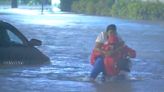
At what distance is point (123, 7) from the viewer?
5372 cm

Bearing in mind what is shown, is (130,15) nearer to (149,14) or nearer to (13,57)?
(149,14)

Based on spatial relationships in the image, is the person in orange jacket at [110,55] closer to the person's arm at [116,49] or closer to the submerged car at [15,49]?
the person's arm at [116,49]

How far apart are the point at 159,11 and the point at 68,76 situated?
3559 centimetres

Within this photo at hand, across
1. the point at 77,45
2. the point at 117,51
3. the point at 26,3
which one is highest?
the point at 117,51

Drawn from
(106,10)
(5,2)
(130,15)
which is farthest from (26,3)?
(130,15)

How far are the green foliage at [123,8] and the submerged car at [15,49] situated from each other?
33800mm

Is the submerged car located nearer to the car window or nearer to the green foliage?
the car window

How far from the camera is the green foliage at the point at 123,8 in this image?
48.3 meters

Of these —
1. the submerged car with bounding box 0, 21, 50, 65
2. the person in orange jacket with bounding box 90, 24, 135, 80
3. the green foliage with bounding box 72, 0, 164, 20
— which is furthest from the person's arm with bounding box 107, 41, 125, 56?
the green foliage with bounding box 72, 0, 164, 20

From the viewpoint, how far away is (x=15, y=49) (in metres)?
14.1

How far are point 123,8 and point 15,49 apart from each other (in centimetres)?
3984

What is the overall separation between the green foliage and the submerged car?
3380cm

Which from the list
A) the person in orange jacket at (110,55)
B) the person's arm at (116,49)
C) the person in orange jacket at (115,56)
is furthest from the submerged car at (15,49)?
the person's arm at (116,49)

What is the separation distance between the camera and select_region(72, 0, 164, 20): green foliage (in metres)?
48.3
